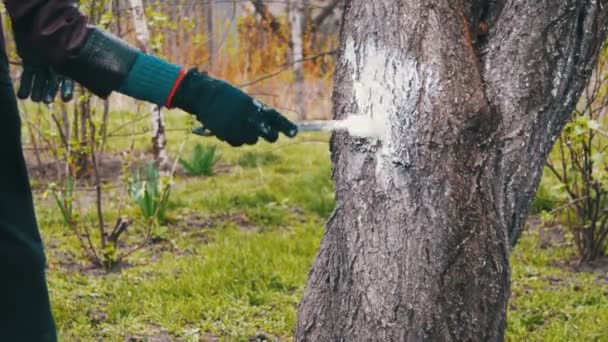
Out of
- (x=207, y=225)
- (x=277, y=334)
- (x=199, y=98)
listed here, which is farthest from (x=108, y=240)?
(x=199, y=98)

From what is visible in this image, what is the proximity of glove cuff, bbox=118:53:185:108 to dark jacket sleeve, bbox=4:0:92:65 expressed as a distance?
154 millimetres

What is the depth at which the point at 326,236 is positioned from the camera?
106 inches

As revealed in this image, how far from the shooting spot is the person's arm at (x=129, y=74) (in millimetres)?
1949

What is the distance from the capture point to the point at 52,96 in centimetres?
232

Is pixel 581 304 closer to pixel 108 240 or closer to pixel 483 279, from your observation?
pixel 483 279

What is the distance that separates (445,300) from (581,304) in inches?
82.0

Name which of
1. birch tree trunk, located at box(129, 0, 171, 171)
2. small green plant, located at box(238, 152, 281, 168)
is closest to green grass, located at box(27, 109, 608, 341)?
birch tree trunk, located at box(129, 0, 171, 171)

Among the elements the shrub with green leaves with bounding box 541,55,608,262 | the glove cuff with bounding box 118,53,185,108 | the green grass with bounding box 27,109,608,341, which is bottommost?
the green grass with bounding box 27,109,608,341

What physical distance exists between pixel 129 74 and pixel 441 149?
86cm

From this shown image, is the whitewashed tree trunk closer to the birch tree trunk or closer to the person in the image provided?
the birch tree trunk

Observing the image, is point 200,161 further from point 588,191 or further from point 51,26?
point 51,26

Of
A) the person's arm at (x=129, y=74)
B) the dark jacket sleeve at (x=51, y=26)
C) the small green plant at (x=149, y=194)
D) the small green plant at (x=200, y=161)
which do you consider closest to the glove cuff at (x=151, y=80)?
the person's arm at (x=129, y=74)

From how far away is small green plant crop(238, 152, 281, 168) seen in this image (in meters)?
7.95

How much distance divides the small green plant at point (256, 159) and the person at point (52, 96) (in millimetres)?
5552
